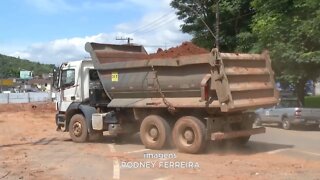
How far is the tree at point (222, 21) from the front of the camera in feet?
113

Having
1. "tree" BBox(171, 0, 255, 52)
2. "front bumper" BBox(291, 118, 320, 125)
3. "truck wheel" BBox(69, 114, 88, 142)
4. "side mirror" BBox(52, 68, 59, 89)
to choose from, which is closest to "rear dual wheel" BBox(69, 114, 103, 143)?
"truck wheel" BBox(69, 114, 88, 142)

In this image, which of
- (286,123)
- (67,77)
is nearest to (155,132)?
(67,77)

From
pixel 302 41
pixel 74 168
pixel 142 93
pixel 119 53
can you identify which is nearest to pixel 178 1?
pixel 302 41

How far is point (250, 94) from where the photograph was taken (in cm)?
1395

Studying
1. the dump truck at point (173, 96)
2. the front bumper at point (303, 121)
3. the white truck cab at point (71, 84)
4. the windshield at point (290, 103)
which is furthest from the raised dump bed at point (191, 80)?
the windshield at point (290, 103)

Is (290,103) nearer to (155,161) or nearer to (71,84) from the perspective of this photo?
(71,84)

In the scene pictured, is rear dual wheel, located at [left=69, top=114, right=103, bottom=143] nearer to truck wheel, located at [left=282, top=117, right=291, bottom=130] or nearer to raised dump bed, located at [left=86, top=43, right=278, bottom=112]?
raised dump bed, located at [left=86, top=43, right=278, bottom=112]

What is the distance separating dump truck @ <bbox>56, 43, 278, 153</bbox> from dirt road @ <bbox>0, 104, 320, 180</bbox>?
0.58 metres

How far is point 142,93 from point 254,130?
3.43m

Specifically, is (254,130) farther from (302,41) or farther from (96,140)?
(302,41)

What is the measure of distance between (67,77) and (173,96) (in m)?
5.69

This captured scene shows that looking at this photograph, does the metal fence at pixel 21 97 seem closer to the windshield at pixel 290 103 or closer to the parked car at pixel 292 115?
the parked car at pixel 292 115

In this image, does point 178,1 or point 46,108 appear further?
point 46,108

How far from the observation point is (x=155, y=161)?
12.6 meters
